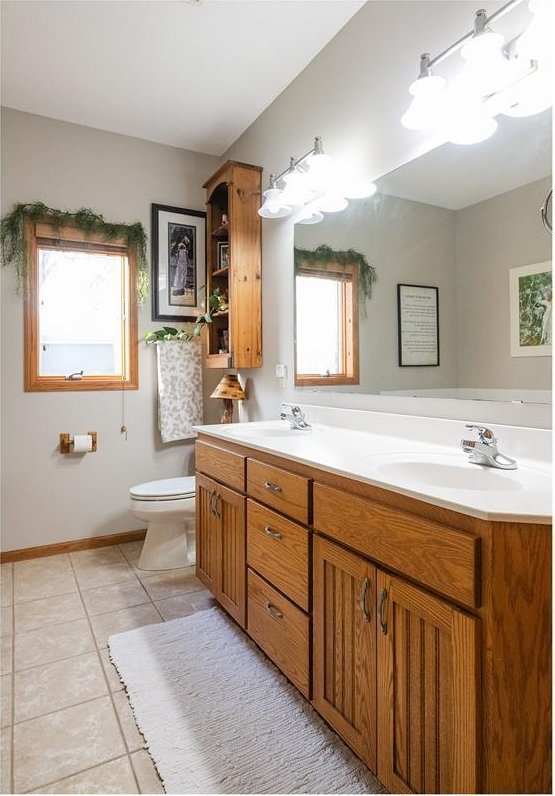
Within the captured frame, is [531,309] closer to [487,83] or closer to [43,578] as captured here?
[487,83]

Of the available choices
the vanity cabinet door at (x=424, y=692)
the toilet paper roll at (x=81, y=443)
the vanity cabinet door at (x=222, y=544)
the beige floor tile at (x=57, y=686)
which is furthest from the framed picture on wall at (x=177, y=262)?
the vanity cabinet door at (x=424, y=692)

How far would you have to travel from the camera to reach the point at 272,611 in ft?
5.15

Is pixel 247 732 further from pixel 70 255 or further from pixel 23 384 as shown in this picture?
pixel 70 255

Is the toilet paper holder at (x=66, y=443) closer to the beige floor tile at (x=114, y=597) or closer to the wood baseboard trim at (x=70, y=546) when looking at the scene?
the wood baseboard trim at (x=70, y=546)

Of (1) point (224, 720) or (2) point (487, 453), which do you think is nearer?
(2) point (487, 453)

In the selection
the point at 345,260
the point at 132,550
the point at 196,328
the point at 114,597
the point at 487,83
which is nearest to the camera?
the point at 487,83

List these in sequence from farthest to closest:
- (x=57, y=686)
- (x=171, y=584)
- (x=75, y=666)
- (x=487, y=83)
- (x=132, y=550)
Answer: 1. (x=132, y=550)
2. (x=171, y=584)
3. (x=75, y=666)
4. (x=57, y=686)
5. (x=487, y=83)

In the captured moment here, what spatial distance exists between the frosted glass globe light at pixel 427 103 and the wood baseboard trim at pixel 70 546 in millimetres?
2832

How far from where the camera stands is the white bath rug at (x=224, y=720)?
1.23m

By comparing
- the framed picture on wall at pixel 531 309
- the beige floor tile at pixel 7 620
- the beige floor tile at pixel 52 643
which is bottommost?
the beige floor tile at pixel 52 643

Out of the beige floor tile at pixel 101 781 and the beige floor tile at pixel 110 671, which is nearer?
the beige floor tile at pixel 101 781

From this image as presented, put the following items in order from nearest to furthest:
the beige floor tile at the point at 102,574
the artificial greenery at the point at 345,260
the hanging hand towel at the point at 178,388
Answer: the artificial greenery at the point at 345,260
the beige floor tile at the point at 102,574
the hanging hand towel at the point at 178,388

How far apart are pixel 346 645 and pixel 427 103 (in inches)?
67.4

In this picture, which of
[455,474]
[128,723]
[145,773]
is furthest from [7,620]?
[455,474]
